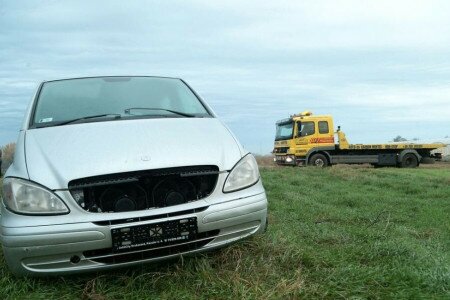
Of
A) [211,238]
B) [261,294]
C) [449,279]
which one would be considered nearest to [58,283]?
[211,238]

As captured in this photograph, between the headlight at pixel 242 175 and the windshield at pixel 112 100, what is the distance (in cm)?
84

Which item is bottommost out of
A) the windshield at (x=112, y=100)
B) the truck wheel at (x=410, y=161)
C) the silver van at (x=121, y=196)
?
the truck wheel at (x=410, y=161)

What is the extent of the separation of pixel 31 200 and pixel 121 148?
1.99ft

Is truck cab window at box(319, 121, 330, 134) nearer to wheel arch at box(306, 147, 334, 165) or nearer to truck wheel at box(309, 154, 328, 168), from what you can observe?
wheel arch at box(306, 147, 334, 165)

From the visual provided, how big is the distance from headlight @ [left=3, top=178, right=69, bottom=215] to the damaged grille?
0.37ft

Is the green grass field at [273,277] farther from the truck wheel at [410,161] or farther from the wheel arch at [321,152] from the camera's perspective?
the truck wheel at [410,161]

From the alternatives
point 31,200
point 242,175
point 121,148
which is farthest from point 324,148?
point 31,200

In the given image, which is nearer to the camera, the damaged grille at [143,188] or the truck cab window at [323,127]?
the damaged grille at [143,188]

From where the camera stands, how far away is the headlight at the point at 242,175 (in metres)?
2.85

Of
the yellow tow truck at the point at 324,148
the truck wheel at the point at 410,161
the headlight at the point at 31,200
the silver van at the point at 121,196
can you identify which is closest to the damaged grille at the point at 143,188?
the silver van at the point at 121,196

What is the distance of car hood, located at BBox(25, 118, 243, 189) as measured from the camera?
104 inches

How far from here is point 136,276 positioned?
286 cm

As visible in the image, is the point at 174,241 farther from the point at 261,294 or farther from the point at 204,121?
the point at 204,121

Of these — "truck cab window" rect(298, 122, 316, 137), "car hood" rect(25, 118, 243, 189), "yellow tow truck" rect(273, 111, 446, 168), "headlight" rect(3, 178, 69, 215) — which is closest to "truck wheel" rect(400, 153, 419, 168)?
"yellow tow truck" rect(273, 111, 446, 168)
